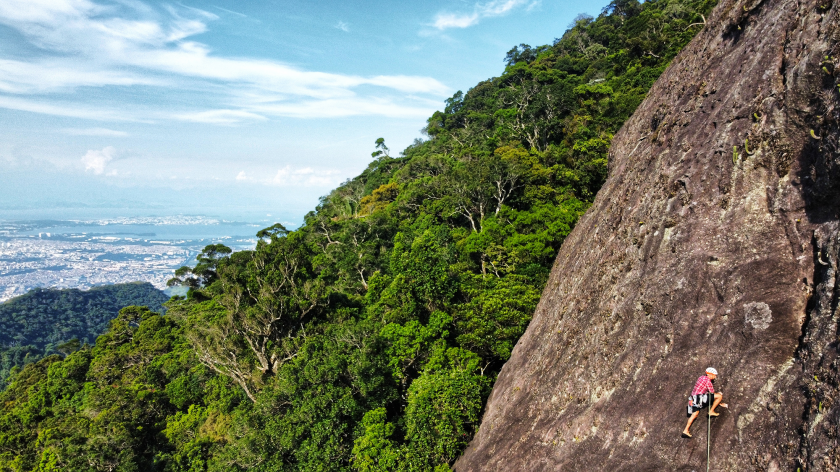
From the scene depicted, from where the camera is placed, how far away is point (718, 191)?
29.3 feet

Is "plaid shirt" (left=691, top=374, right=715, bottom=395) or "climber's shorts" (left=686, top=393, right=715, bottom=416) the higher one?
"plaid shirt" (left=691, top=374, right=715, bottom=395)

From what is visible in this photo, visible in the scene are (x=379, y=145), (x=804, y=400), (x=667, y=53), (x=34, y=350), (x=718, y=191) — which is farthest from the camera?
(x=34, y=350)

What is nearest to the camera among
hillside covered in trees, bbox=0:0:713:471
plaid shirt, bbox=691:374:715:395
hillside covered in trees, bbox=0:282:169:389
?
plaid shirt, bbox=691:374:715:395

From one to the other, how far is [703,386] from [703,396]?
189 millimetres

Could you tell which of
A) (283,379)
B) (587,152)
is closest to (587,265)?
(283,379)

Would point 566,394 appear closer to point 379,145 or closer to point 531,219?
point 531,219

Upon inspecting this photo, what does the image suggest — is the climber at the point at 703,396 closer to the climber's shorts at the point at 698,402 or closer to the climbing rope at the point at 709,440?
the climber's shorts at the point at 698,402

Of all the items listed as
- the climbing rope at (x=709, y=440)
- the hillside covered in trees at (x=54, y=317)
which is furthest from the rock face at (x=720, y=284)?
the hillside covered in trees at (x=54, y=317)

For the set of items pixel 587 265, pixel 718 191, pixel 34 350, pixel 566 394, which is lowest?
pixel 34 350

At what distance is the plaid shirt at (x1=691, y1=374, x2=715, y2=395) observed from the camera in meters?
7.49

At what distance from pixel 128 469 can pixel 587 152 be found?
1313 inches

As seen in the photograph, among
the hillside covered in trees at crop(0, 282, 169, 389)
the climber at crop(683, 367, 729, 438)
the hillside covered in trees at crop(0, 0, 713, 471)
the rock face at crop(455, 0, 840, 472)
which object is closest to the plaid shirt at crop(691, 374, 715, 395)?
the climber at crop(683, 367, 729, 438)

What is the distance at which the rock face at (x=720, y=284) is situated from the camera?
22.1 ft

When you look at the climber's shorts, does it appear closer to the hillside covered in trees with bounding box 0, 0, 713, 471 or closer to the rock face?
the rock face
